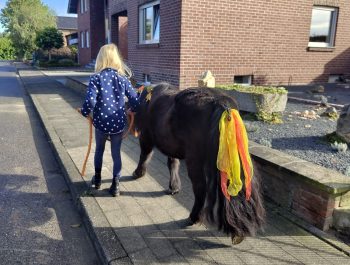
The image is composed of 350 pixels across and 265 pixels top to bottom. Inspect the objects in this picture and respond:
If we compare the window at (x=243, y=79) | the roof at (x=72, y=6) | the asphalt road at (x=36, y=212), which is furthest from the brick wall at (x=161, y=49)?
the roof at (x=72, y=6)

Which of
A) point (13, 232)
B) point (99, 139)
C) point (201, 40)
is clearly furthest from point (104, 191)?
point (201, 40)

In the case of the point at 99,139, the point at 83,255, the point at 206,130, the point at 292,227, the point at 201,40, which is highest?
the point at 201,40

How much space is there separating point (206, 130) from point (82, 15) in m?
30.7

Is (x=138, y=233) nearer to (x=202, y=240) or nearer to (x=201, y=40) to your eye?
(x=202, y=240)

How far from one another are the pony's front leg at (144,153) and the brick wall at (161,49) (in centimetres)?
509

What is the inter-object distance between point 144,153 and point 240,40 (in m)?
6.69

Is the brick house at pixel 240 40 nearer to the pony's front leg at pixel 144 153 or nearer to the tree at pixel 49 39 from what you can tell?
the pony's front leg at pixel 144 153

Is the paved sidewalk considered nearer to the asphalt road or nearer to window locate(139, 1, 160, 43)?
the asphalt road

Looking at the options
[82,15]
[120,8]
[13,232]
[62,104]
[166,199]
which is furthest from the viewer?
[82,15]

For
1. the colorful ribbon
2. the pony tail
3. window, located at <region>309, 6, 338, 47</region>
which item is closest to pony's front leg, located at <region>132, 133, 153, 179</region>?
the pony tail

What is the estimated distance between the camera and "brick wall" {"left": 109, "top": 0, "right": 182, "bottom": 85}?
30.3 feet

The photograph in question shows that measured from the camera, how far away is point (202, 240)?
3146 mm

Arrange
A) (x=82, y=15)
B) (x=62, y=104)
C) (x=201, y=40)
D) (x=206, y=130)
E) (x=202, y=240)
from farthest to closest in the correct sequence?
(x=82, y=15)
(x=62, y=104)
(x=201, y=40)
(x=202, y=240)
(x=206, y=130)

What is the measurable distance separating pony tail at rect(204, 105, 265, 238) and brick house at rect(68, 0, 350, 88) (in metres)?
6.62
